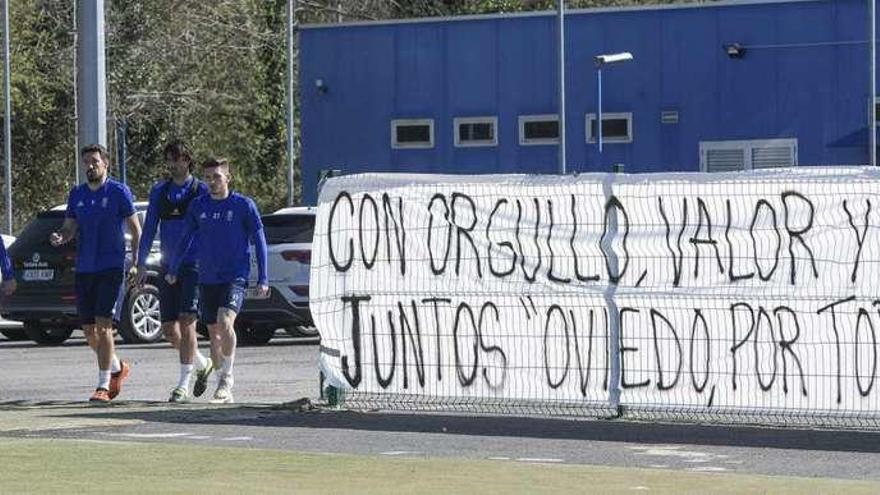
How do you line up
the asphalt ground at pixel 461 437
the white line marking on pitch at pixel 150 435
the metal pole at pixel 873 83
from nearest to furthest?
the asphalt ground at pixel 461 437 < the white line marking on pitch at pixel 150 435 < the metal pole at pixel 873 83

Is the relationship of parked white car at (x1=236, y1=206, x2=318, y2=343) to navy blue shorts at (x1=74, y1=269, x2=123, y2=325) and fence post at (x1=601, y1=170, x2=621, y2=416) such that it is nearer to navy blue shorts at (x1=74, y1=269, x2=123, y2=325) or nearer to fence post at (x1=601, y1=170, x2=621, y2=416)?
navy blue shorts at (x1=74, y1=269, x2=123, y2=325)

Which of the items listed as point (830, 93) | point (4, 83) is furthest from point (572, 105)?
point (4, 83)

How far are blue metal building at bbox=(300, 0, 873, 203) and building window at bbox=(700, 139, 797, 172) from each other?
28 millimetres

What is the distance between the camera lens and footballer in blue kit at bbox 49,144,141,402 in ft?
48.6

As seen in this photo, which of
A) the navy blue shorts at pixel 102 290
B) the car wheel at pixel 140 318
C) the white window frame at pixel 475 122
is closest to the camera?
the navy blue shorts at pixel 102 290

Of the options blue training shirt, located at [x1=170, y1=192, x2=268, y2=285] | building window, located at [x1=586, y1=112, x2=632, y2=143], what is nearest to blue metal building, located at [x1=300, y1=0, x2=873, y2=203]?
building window, located at [x1=586, y1=112, x2=632, y2=143]

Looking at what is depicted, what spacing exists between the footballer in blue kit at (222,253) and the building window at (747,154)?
1121 inches

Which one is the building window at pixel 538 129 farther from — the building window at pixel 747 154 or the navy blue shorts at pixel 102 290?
the navy blue shorts at pixel 102 290

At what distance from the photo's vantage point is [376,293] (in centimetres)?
1375

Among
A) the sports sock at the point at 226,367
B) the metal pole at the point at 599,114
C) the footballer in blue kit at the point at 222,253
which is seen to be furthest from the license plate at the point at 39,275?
the metal pole at the point at 599,114

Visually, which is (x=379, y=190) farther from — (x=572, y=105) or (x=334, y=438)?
(x=572, y=105)

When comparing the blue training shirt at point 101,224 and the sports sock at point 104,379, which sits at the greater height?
the blue training shirt at point 101,224

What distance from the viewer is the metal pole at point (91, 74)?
17.1 m

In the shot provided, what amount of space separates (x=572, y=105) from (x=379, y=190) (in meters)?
31.4
